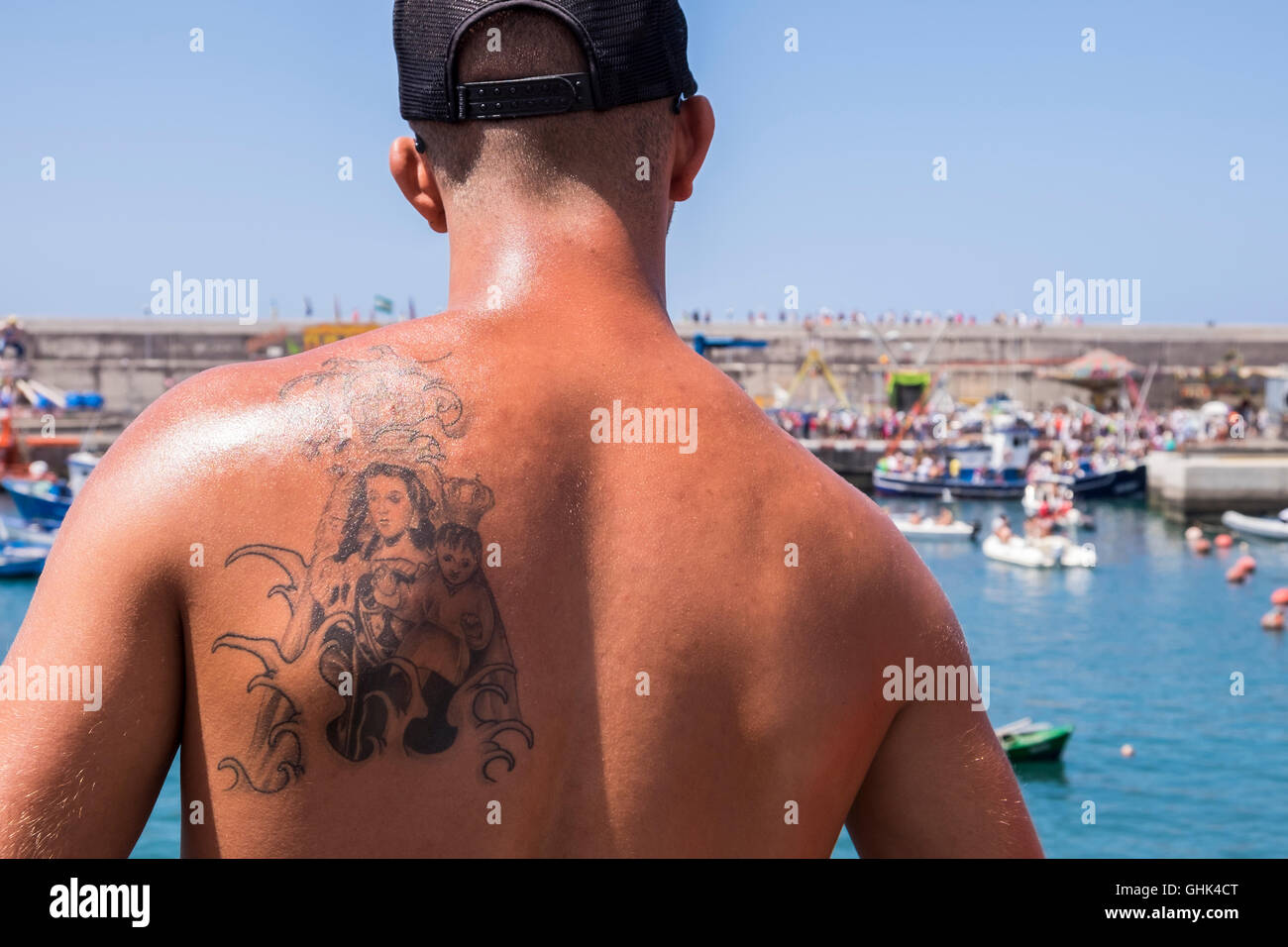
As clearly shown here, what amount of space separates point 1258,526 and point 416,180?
4213 cm

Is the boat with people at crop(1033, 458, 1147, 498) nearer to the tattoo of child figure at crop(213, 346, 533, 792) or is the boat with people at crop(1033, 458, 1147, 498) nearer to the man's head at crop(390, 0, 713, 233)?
the man's head at crop(390, 0, 713, 233)

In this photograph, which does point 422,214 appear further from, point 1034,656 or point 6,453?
point 6,453

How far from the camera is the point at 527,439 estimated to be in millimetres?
1367

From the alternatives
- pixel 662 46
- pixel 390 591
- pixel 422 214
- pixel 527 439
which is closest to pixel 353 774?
pixel 390 591

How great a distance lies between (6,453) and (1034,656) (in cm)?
3674

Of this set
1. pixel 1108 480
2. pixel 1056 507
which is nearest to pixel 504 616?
pixel 1056 507

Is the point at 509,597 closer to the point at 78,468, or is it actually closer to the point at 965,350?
the point at 78,468

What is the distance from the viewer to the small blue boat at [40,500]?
122 ft

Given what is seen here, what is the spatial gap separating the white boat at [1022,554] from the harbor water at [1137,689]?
0.27 metres

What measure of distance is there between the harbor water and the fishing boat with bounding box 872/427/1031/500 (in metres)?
7.42

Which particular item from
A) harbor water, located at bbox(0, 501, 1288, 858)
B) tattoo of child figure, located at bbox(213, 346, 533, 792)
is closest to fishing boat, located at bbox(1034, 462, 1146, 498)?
harbor water, located at bbox(0, 501, 1288, 858)

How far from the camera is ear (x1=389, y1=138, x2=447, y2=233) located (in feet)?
5.00

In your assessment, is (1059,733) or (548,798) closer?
(548,798)

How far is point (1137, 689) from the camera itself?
24.7m
